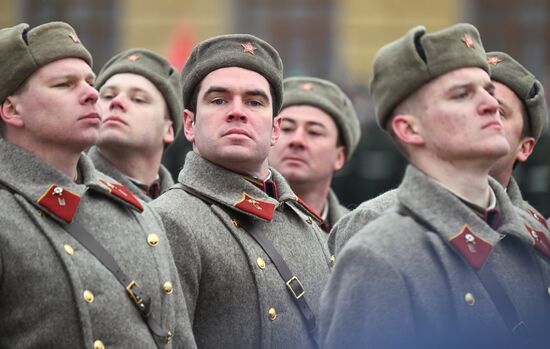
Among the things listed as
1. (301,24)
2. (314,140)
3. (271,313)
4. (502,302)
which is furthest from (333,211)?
(301,24)

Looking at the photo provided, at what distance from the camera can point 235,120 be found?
5.46 m

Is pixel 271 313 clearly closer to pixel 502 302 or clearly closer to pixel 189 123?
pixel 189 123

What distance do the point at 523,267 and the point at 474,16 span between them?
13.9 m

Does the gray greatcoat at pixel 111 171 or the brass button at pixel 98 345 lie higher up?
the brass button at pixel 98 345

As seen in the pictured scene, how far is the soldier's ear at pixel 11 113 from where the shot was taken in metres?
4.91

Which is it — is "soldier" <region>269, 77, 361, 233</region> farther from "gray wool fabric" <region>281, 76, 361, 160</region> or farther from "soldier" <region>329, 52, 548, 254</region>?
"soldier" <region>329, 52, 548, 254</region>

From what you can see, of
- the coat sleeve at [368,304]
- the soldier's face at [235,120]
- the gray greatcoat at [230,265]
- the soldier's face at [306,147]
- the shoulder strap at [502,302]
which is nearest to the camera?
the coat sleeve at [368,304]

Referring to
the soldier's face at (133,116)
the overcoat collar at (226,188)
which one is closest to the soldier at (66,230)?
the overcoat collar at (226,188)

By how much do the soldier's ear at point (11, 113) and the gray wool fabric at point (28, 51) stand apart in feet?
0.07

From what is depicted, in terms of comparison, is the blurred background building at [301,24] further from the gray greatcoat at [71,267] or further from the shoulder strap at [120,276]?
the shoulder strap at [120,276]

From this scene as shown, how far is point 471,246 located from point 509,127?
2.08 metres

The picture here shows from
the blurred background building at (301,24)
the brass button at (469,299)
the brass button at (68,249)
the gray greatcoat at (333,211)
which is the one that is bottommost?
the blurred background building at (301,24)

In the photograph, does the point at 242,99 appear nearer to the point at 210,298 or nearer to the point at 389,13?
the point at 210,298

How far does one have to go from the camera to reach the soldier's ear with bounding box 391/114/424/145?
4.62 metres
